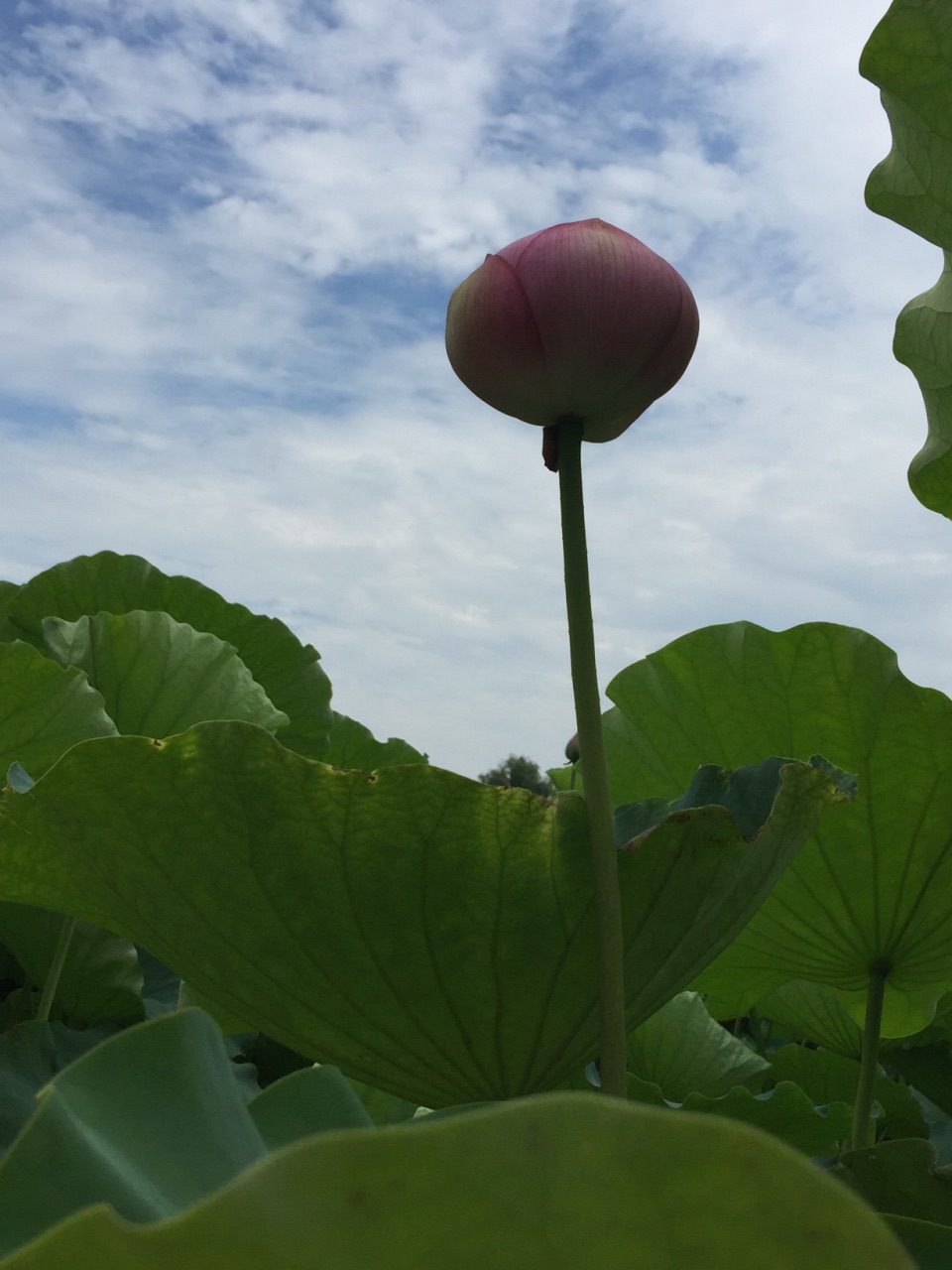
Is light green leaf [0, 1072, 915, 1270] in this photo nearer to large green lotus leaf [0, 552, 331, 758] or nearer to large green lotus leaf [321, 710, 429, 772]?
large green lotus leaf [0, 552, 331, 758]

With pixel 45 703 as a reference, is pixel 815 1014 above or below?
below

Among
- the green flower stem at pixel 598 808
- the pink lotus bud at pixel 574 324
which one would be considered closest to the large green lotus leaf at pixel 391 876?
the green flower stem at pixel 598 808

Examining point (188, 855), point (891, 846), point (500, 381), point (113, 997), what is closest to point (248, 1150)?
point (188, 855)

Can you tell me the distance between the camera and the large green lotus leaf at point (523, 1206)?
19cm

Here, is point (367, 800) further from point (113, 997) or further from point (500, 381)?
point (113, 997)

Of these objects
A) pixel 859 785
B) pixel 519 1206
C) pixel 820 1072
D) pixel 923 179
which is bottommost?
pixel 820 1072

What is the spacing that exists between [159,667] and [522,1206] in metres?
0.86

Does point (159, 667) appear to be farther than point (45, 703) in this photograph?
Yes

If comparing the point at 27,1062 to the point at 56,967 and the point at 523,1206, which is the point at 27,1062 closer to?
the point at 56,967

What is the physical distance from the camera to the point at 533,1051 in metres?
0.53

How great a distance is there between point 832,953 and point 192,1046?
0.53 metres

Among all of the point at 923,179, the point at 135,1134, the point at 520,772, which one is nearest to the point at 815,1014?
the point at 923,179

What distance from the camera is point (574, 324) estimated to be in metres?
0.47

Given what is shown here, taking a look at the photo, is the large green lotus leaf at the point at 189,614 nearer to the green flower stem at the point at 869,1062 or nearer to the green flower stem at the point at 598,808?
the green flower stem at the point at 869,1062
